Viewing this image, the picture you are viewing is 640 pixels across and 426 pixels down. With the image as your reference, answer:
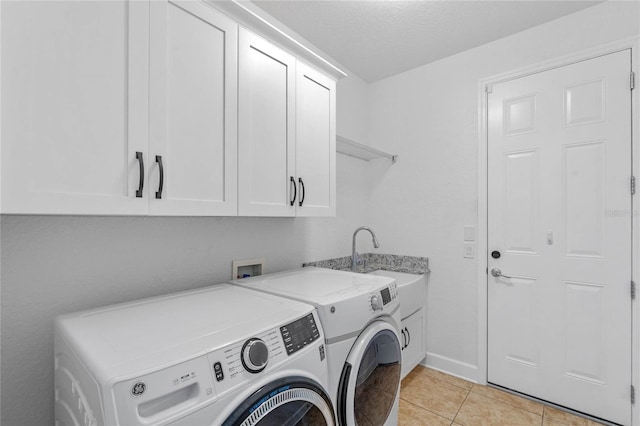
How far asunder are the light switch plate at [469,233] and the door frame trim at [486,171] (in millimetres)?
40

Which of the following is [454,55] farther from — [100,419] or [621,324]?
[100,419]

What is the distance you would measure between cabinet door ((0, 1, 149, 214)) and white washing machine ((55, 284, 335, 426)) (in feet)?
1.30

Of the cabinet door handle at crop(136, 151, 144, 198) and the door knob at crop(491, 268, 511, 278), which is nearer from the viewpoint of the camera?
the cabinet door handle at crop(136, 151, 144, 198)

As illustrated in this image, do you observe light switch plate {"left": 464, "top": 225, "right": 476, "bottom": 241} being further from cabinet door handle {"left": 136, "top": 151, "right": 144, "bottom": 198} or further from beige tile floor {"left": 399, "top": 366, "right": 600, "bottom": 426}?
cabinet door handle {"left": 136, "top": 151, "right": 144, "bottom": 198}

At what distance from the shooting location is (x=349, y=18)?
2.01 metres

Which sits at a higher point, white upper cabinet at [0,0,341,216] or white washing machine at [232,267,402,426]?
white upper cabinet at [0,0,341,216]

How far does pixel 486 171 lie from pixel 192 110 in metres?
2.13

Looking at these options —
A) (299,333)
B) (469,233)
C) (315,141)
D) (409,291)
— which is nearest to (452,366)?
(409,291)

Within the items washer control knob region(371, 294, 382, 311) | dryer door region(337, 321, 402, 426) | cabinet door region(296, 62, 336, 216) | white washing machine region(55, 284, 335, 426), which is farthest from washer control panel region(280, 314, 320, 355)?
cabinet door region(296, 62, 336, 216)

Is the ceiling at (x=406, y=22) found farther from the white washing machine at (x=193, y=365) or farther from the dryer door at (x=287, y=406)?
the dryer door at (x=287, y=406)

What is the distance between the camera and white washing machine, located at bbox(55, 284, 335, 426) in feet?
2.19

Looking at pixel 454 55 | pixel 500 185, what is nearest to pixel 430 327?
pixel 500 185

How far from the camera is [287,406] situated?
91 cm

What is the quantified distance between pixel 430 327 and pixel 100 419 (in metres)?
2.47
